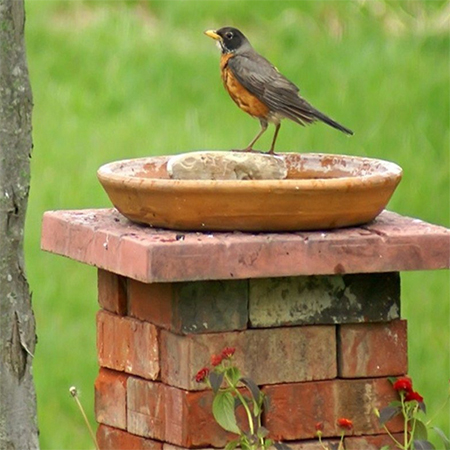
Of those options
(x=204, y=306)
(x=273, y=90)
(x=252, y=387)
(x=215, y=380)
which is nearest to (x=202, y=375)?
(x=215, y=380)

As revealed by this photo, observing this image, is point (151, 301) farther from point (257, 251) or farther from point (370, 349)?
point (370, 349)

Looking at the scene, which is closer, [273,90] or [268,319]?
[268,319]

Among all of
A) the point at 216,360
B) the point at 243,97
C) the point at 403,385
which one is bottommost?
the point at 403,385

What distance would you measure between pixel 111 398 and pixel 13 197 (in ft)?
2.36

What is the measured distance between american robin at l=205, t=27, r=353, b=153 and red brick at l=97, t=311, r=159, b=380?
0.75 metres

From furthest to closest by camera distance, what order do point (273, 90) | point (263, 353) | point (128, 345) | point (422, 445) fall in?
point (273, 90), point (128, 345), point (263, 353), point (422, 445)

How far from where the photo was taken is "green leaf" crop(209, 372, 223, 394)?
3513 mm

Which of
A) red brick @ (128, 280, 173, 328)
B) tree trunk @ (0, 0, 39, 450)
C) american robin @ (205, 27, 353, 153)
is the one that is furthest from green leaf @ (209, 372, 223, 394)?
american robin @ (205, 27, 353, 153)

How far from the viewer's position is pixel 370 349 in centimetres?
393

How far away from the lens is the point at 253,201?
372 centimetres

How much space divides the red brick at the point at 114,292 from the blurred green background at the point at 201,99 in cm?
293

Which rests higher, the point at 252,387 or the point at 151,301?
the point at 151,301

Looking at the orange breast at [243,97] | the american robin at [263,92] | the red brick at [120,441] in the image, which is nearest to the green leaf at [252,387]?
the red brick at [120,441]

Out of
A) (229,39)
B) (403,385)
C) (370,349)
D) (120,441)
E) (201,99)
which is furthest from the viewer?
(201,99)
